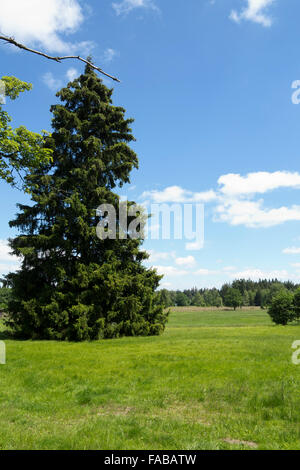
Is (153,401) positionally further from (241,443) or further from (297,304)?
(297,304)

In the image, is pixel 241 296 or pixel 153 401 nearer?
pixel 153 401

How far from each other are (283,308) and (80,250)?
28.8m

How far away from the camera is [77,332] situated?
18547 mm

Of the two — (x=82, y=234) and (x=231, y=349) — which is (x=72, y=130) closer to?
(x=82, y=234)

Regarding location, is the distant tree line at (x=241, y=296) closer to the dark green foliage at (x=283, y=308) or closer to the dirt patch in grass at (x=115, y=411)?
the dark green foliage at (x=283, y=308)

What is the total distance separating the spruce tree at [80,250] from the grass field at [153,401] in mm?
6722

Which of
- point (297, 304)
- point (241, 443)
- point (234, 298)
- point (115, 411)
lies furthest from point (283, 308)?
point (234, 298)

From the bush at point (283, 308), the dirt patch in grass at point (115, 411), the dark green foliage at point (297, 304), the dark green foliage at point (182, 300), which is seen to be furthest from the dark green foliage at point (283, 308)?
the dark green foliage at point (182, 300)

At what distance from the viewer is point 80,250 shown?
20812mm

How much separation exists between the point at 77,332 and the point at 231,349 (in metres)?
9.75

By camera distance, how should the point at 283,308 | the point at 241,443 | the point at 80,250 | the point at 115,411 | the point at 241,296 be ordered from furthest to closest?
1. the point at 241,296
2. the point at 283,308
3. the point at 80,250
4. the point at 115,411
5. the point at 241,443

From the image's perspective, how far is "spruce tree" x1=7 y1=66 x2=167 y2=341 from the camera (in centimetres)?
1917
